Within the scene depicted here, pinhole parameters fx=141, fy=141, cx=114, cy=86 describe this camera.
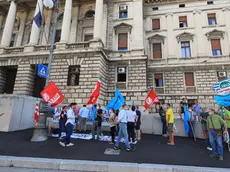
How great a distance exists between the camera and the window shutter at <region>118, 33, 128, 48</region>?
721 inches

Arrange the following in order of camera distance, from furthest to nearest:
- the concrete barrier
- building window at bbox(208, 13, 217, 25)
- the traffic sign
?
building window at bbox(208, 13, 217, 25), the concrete barrier, the traffic sign

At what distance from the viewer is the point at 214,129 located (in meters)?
5.16

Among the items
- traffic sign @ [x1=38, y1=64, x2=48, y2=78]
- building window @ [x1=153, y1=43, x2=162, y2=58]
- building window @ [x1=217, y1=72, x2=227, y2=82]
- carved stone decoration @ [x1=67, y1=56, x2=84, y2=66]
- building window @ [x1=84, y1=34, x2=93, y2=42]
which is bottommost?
traffic sign @ [x1=38, y1=64, x2=48, y2=78]

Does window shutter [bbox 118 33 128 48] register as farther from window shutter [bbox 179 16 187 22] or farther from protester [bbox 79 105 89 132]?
protester [bbox 79 105 89 132]

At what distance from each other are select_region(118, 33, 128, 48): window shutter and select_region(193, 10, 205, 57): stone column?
9802 mm

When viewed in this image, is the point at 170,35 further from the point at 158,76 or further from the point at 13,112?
the point at 13,112

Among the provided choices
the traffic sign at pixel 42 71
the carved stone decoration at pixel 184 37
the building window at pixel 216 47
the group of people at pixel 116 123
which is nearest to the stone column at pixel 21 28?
the traffic sign at pixel 42 71

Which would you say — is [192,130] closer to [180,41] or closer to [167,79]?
[167,79]

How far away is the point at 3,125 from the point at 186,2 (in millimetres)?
26239

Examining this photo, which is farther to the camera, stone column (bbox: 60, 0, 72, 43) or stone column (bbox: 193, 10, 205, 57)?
stone column (bbox: 193, 10, 205, 57)

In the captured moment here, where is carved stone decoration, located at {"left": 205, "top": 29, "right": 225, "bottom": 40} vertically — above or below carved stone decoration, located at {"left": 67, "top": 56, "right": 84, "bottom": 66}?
above

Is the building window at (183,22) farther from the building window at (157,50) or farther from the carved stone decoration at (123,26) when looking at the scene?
the carved stone decoration at (123,26)

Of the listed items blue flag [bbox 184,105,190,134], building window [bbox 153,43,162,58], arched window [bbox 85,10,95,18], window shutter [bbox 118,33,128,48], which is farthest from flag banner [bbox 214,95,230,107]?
arched window [bbox 85,10,95,18]

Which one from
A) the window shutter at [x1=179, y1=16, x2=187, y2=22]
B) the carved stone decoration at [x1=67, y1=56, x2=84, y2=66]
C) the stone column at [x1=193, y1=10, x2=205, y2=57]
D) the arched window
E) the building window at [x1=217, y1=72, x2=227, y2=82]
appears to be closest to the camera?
the carved stone decoration at [x1=67, y1=56, x2=84, y2=66]
